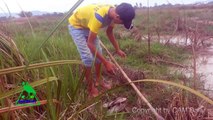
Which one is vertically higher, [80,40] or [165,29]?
[80,40]

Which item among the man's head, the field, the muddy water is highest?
the man's head

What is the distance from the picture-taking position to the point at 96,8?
9.29 feet

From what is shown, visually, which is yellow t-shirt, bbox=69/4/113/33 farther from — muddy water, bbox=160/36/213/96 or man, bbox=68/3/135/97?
muddy water, bbox=160/36/213/96

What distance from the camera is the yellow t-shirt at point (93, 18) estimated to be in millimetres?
→ 2607

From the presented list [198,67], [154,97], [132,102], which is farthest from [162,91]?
[198,67]

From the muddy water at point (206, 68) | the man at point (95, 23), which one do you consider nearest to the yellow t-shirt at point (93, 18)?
the man at point (95, 23)

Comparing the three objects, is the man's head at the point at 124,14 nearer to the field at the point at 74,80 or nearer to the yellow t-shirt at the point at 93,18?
the yellow t-shirt at the point at 93,18

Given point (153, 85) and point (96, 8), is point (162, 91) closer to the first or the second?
point (153, 85)

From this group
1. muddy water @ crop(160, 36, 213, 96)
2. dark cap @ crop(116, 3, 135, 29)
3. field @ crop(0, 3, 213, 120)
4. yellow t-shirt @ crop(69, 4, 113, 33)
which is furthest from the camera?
muddy water @ crop(160, 36, 213, 96)

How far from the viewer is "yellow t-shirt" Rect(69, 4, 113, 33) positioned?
261 cm

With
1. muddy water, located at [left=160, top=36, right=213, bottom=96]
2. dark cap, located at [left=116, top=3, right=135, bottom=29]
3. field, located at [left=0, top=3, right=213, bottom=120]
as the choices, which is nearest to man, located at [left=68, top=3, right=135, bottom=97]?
dark cap, located at [left=116, top=3, right=135, bottom=29]

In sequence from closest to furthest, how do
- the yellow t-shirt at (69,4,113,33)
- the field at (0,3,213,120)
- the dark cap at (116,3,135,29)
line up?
the field at (0,3,213,120) → the dark cap at (116,3,135,29) → the yellow t-shirt at (69,4,113,33)

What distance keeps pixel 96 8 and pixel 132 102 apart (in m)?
0.92

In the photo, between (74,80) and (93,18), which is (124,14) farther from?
(74,80)
